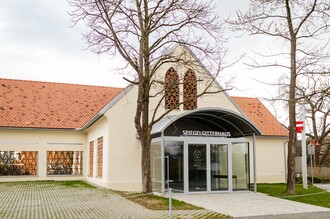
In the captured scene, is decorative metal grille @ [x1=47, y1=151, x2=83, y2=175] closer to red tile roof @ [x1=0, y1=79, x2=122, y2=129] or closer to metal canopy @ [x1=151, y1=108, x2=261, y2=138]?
red tile roof @ [x1=0, y1=79, x2=122, y2=129]

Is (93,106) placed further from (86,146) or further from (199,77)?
(199,77)

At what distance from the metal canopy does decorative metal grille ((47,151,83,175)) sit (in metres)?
8.16

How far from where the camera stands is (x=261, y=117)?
98.1 feet

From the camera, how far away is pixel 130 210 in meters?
13.5

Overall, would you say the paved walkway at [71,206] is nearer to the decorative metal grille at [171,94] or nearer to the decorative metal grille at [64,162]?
the decorative metal grille at [171,94]

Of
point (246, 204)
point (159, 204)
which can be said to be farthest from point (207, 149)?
point (159, 204)

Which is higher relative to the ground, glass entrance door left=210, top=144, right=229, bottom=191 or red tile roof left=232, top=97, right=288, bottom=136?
red tile roof left=232, top=97, right=288, bottom=136

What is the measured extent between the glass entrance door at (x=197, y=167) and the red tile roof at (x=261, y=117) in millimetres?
9206

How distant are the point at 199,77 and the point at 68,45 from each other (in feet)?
27.3

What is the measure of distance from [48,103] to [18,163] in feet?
16.2

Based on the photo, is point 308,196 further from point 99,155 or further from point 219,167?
point 99,155

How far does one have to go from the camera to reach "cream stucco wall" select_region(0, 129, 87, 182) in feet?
81.1

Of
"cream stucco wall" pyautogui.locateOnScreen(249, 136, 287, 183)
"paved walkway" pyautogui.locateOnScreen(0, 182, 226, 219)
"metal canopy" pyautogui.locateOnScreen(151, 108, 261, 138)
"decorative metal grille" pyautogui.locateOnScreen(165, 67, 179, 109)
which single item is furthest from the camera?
"cream stucco wall" pyautogui.locateOnScreen(249, 136, 287, 183)

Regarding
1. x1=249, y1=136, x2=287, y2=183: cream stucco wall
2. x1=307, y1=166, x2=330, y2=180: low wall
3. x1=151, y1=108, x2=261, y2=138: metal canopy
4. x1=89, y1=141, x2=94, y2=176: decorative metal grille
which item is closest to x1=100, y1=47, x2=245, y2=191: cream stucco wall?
x1=151, y1=108, x2=261, y2=138: metal canopy
